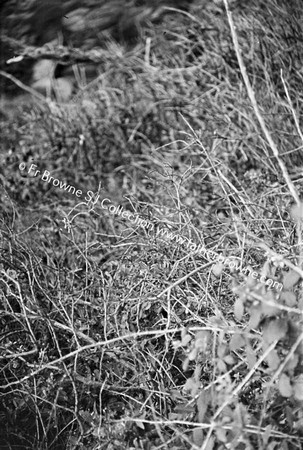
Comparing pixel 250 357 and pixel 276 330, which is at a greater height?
pixel 276 330

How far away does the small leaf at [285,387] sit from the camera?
4.92 ft

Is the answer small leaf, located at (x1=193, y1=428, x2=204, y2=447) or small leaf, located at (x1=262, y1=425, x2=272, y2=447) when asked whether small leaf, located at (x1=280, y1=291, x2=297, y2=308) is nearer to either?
small leaf, located at (x1=262, y1=425, x2=272, y2=447)

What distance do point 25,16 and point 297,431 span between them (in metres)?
4.25

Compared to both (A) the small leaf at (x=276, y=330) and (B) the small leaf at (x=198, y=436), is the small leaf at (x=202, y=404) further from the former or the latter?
(A) the small leaf at (x=276, y=330)

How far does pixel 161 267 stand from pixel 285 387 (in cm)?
86

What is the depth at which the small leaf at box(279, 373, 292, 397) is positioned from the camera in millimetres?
1500

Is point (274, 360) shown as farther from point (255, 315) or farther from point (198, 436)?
point (198, 436)

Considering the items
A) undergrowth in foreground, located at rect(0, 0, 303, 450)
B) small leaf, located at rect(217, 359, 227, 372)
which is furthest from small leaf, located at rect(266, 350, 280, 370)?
small leaf, located at rect(217, 359, 227, 372)

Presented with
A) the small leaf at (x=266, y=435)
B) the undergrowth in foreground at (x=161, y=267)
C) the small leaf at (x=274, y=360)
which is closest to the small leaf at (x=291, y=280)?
the undergrowth in foreground at (x=161, y=267)

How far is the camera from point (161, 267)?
2314 millimetres

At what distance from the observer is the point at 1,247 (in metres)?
2.63

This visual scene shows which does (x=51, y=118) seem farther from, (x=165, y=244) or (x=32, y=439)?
(x=32, y=439)

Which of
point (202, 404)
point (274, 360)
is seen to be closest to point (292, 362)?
point (274, 360)

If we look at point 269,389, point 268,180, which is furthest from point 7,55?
point 269,389
